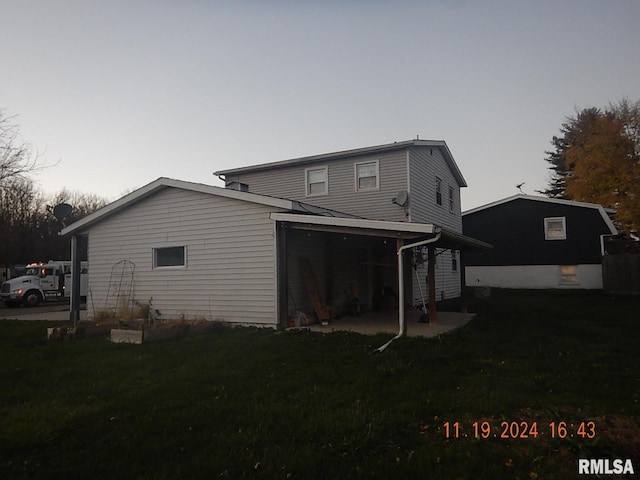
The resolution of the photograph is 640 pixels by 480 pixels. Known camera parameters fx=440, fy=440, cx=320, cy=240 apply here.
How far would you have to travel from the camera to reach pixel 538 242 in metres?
24.8

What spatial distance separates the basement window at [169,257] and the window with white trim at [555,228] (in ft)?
68.1

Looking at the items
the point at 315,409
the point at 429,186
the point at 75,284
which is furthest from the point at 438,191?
the point at 315,409

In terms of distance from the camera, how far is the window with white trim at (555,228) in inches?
950

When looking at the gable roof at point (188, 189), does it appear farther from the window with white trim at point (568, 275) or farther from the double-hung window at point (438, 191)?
the window with white trim at point (568, 275)

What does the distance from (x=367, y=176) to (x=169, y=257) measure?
717cm

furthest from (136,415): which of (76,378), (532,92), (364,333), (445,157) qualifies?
(445,157)

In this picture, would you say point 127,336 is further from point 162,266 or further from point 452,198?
point 452,198

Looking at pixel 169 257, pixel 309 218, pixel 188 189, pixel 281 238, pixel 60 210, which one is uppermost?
pixel 188 189

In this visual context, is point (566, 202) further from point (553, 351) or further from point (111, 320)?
point (111, 320)

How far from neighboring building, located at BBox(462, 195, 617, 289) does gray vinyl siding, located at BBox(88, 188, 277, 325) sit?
55.7ft

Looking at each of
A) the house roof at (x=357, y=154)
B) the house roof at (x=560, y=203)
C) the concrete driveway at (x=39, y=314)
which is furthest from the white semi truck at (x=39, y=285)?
the house roof at (x=560, y=203)

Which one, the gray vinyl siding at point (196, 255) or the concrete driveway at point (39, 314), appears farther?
the concrete driveway at point (39, 314)

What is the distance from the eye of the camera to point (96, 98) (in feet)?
39.3

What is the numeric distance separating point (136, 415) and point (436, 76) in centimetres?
1093
